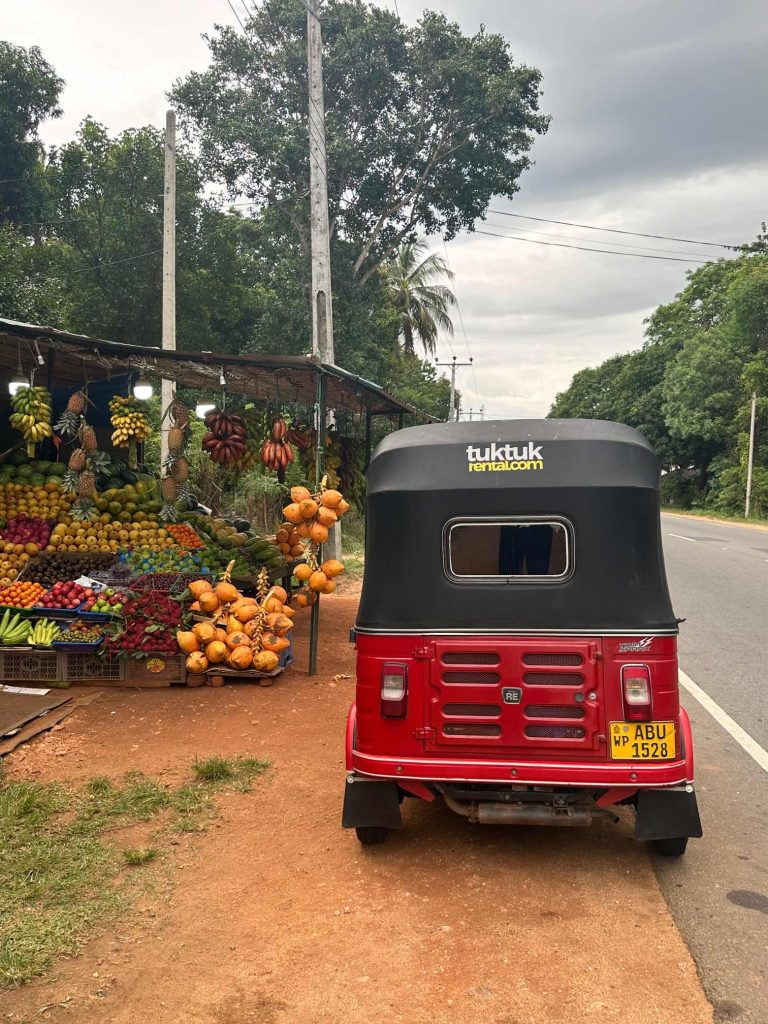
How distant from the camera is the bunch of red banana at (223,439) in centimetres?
887

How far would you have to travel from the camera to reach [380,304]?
2253 cm

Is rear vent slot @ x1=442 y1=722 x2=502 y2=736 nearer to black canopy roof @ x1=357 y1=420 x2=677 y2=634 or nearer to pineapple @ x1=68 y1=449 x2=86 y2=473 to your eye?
black canopy roof @ x1=357 y1=420 x2=677 y2=634

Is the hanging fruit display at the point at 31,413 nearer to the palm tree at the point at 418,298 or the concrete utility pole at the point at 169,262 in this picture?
the concrete utility pole at the point at 169,262

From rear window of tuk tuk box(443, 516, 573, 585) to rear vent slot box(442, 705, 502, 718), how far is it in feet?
2.03

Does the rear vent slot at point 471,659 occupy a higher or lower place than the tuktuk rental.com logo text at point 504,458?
lower

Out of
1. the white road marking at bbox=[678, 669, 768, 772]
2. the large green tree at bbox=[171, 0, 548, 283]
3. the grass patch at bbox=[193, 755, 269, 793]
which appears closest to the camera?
the grass patch at bbox=[193, 755, 269, 793]

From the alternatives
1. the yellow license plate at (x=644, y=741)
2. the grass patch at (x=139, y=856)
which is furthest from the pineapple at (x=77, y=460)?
the yellow license plate at (x=644, y=741)

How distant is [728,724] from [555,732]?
3.24 m

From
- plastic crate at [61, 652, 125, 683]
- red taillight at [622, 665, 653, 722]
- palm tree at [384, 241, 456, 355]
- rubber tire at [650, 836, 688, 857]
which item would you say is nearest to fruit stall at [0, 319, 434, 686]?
plastic crate at [61, 652, 125, 683]

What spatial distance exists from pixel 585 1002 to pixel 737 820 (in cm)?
213

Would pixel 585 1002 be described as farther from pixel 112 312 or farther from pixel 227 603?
pixel 112 312

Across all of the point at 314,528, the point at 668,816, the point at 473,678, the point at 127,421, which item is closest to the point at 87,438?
the point at 127,421

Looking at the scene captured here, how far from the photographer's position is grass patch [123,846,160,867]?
4324 millimetres

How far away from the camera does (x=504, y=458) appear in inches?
163
